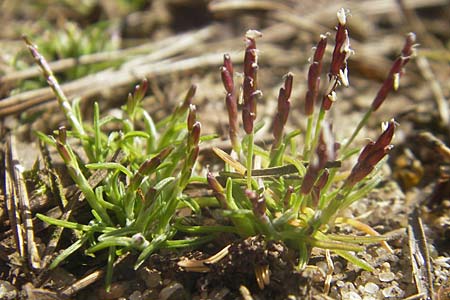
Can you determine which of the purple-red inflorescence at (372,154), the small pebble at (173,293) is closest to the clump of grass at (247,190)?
the purple-red inflorescence at (372,154)

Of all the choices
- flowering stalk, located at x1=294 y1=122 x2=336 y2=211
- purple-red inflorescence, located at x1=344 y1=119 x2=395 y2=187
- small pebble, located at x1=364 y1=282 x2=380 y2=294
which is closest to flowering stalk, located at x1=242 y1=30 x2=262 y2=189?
flowering stalk, located at x1=294 y1=122 x2=336 y2=211

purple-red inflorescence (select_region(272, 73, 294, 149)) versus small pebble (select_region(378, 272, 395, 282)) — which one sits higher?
purple-red inflorescence (select_region(272, 73, 294, 149))

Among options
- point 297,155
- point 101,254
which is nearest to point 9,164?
point 101,254

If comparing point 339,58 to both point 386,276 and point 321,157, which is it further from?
point 386,276

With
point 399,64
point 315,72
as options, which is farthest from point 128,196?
point 399,64

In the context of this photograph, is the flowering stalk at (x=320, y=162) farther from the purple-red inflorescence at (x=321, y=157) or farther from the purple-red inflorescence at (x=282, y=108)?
the purple-red inflorescence at (x=282, y=108)

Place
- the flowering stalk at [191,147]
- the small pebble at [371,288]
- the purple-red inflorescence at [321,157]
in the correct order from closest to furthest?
the purple-red inflorescence at [321,157] < the flowering stalk at [191,147] < the small pebble at [371,288]

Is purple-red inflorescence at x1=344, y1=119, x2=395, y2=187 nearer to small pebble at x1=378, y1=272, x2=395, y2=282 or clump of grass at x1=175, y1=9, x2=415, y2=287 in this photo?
clump of grass at x1=175, y1=9, x2=415, y2=287
